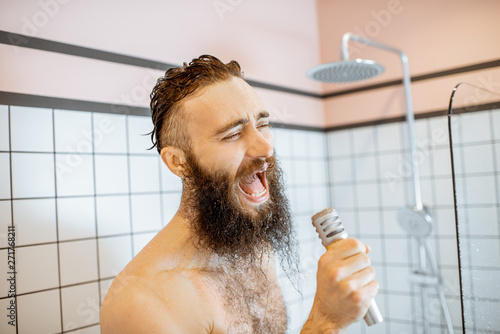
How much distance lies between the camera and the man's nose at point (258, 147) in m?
0.83

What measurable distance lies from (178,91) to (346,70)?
856 mm

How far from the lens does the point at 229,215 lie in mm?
875

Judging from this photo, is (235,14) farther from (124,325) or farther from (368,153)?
(124,325)

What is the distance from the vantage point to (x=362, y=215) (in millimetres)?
2117

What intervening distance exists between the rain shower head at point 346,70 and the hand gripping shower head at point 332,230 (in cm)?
94

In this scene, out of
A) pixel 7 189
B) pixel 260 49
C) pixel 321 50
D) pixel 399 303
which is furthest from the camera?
pixel 321 50

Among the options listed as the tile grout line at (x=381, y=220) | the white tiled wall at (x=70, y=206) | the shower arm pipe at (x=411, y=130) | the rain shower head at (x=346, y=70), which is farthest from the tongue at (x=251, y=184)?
the tile grout line at (x=381, y=220)

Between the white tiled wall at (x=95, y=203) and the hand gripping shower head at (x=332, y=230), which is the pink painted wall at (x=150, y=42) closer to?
the white tiled wall at (x=95, y=203)

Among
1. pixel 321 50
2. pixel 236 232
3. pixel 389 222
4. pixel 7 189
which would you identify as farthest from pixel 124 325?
pixel 321 50

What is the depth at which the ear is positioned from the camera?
2.94 ft

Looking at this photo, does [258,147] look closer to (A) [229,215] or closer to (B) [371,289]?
(A) [229,215]

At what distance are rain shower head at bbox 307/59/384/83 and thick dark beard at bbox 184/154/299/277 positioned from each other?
2.22ft

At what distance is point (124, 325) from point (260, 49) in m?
1.43

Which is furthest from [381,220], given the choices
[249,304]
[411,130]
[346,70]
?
[249,304]
